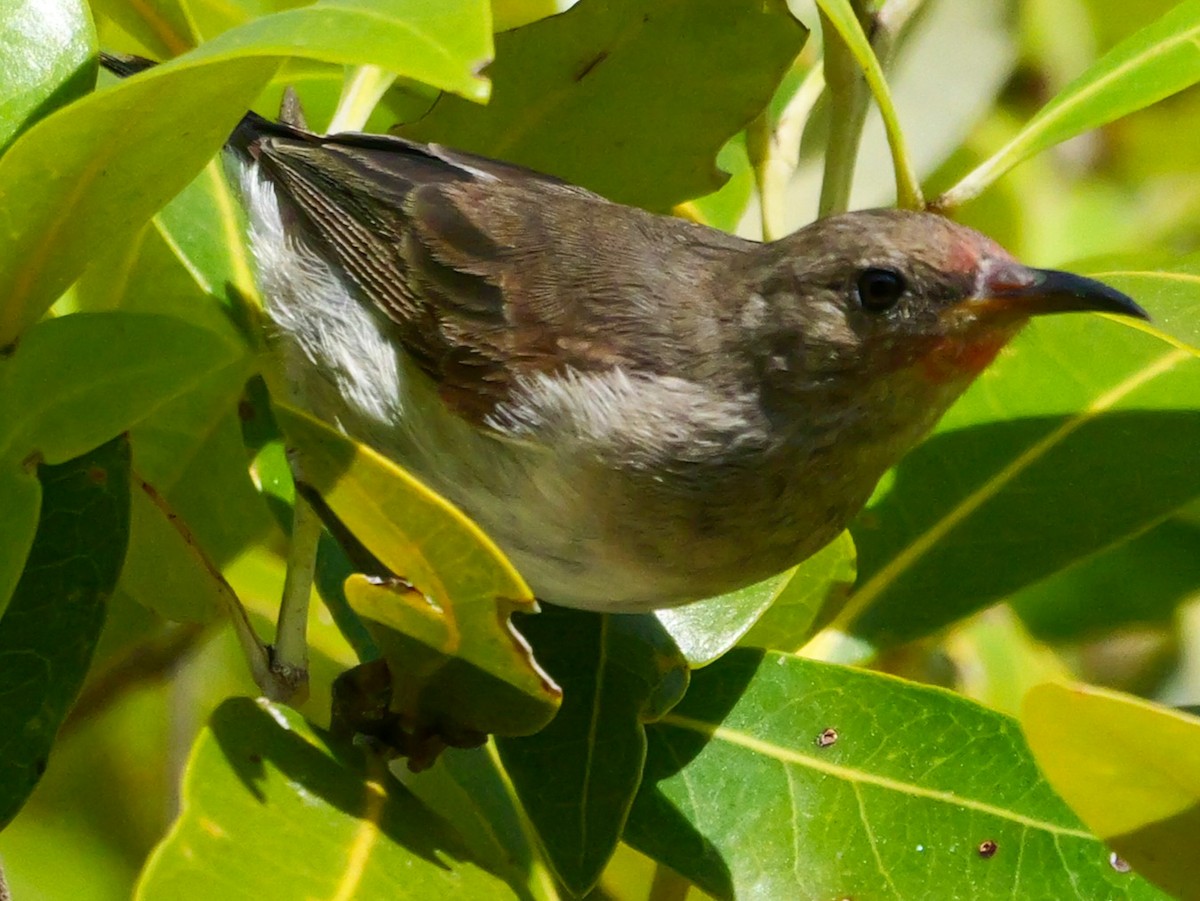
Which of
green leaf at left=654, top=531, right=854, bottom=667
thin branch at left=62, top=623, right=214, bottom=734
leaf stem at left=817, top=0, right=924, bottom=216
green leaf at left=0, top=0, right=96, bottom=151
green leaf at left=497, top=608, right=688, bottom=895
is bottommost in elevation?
green leaf at left=654, top=531, right=854, bottom=667

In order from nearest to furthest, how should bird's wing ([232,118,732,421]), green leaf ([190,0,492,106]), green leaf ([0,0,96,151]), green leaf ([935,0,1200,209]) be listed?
green leaf ([190,0,492,106]) → green leaf ([0,0,96,151]) → green leaf ([935,0,1200,209]) → bird's wing ([232,118,732,421])

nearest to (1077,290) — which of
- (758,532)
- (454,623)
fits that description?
(758,532)

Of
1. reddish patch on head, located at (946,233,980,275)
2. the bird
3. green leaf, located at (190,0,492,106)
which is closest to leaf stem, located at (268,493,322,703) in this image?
the bird

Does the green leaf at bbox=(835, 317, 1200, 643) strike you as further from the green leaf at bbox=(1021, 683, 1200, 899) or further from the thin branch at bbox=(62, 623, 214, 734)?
the thin branch at bbox=(62, 623, 214, 734)

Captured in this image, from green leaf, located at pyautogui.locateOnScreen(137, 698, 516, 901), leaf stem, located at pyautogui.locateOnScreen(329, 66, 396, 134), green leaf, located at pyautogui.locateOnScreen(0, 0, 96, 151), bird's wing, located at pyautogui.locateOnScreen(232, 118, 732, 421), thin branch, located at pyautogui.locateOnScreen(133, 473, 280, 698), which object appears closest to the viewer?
green leaf, located at pyautogui.locateOnScreen(137, 698, 516, 901)

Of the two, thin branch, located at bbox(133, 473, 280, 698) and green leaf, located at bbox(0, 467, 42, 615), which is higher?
green leaf, located at bbox(0, 467, 42, 615)

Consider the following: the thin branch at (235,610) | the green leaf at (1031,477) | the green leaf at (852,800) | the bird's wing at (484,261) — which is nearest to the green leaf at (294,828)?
the thin branch at (235,610)

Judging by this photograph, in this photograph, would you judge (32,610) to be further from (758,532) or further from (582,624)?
(758,532)
